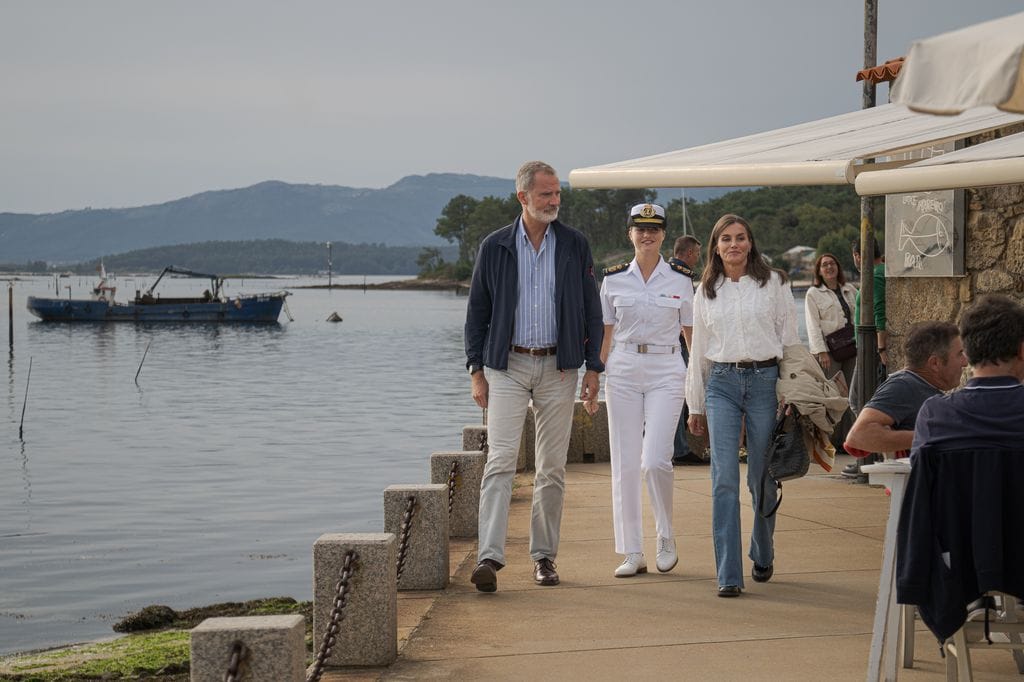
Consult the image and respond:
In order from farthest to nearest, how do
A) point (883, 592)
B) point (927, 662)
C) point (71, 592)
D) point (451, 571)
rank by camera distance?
point (71, 592)
point (451, 571)
point (927, 662)
point (883, 592)

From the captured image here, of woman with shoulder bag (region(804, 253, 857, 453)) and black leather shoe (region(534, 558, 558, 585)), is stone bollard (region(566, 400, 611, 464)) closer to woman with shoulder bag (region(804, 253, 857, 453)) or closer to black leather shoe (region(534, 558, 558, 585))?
woman with shoulder bag (region(804, 253, 857, 453))

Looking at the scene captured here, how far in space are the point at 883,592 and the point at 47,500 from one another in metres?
23.4

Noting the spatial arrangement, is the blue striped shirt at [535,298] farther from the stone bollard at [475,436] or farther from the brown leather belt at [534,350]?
the stone bollard at [475,436]

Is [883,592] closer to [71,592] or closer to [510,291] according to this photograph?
[510,291]

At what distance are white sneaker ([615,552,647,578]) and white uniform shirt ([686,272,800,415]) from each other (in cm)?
114

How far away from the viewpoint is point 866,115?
32.8 ft

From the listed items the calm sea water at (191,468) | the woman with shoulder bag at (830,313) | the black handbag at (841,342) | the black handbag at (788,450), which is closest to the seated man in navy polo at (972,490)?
the black handbag at (788,450)

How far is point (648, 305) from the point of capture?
7.68 meters

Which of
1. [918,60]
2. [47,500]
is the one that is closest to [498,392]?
[918,60]

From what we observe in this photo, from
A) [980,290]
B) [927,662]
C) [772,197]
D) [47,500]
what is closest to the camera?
[927,662]

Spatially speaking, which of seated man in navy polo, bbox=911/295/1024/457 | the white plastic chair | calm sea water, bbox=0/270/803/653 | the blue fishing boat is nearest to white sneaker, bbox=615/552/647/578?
the white plastic chair

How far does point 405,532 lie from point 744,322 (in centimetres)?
210

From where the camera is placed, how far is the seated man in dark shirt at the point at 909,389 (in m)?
5.26

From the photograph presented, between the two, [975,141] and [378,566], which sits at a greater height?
[975,141]
